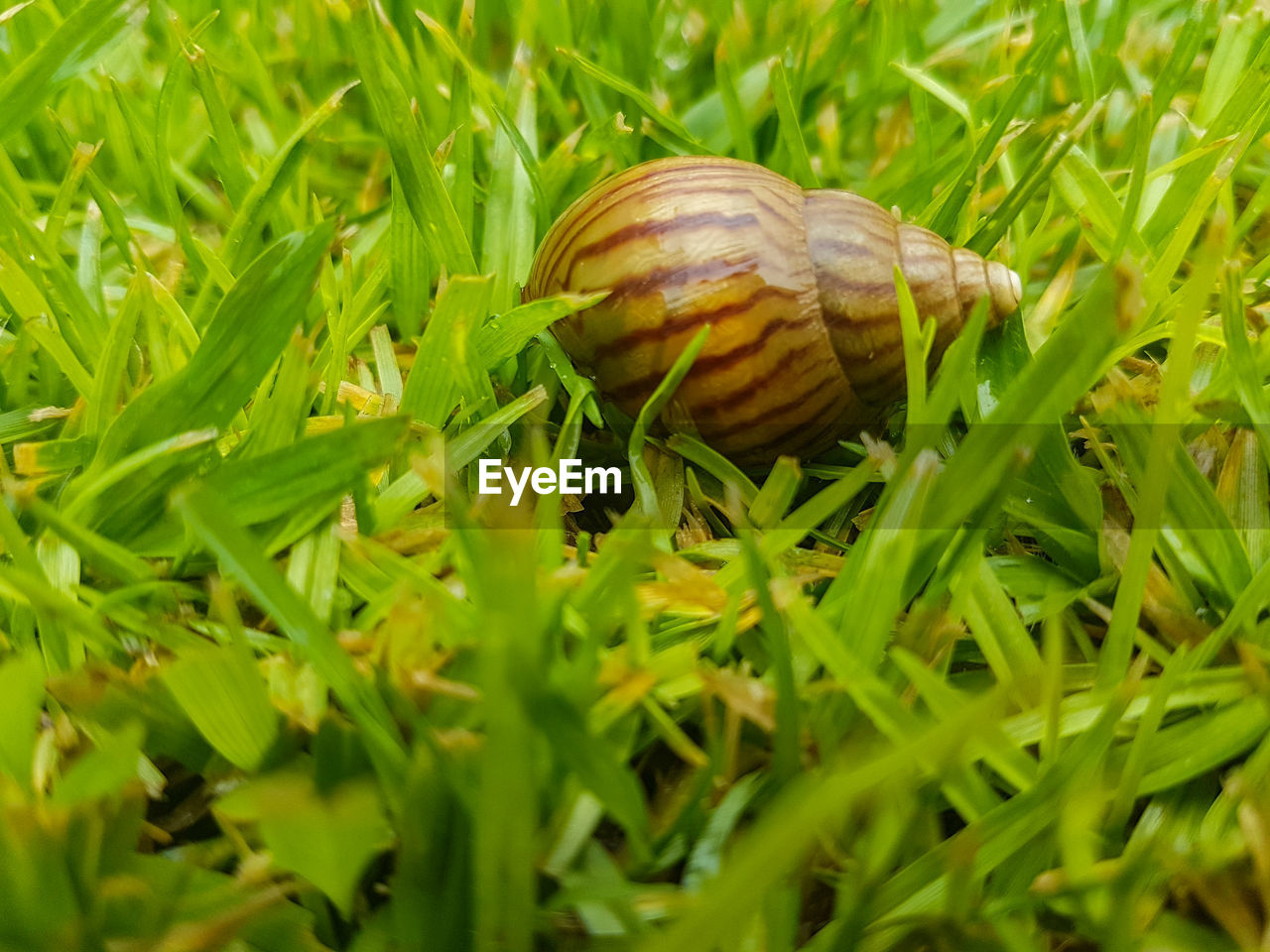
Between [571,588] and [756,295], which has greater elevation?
[756,295]

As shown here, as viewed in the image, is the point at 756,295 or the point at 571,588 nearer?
the point at 571,588

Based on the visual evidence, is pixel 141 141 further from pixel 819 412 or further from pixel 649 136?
pixel 819 412

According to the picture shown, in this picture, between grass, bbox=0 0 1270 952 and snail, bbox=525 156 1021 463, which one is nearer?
grass, bbox=0 0 1270 952

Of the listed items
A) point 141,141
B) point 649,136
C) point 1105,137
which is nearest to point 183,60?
point 141,141

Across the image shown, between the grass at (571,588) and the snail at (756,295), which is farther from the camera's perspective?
the snail at (756,295)
